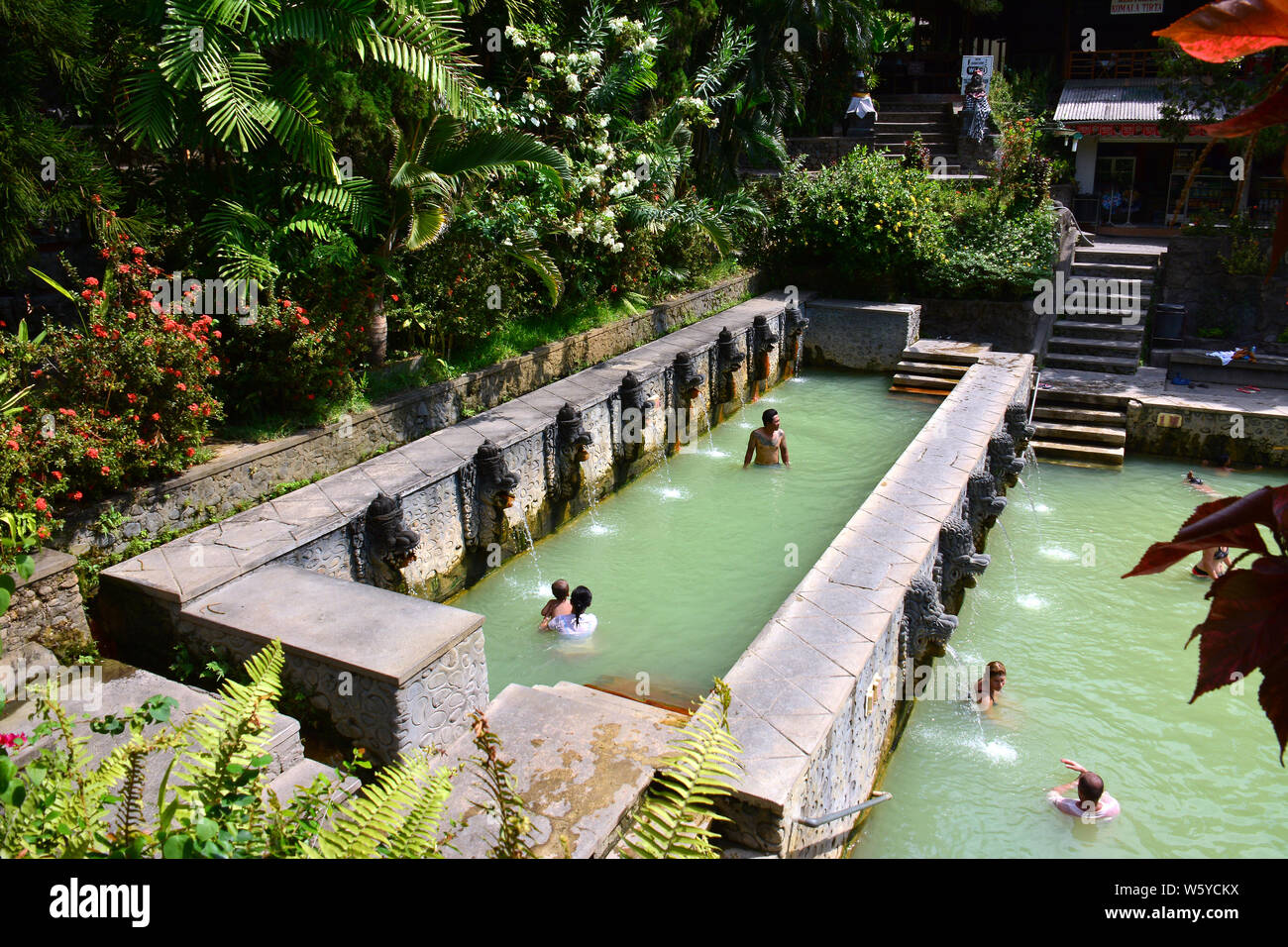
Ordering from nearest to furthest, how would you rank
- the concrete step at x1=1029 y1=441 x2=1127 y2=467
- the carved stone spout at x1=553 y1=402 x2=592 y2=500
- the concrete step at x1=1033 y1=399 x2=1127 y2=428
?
1. the carved stone spout at x1=553 y1=402 x2=592 y2=500
2. the concrete step at x1=1029 y1=441 x2=1127 y2=467
3. the concrete step at x1=1033 y1=399 x2=1127 y2=428

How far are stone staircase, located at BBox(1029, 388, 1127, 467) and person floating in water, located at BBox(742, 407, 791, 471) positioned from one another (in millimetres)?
4489

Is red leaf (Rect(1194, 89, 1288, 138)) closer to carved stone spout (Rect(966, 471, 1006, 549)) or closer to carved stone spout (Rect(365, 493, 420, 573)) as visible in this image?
carved stone spout (Rect(365, 493, 420, 573))

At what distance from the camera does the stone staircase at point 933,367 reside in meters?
15.5

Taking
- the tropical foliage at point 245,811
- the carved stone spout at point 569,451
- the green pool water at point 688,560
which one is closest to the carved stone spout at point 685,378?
the green pool water at point 688,560

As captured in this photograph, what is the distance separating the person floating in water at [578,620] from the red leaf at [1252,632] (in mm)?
6932

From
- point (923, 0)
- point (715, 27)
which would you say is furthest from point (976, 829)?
point (923, 0)

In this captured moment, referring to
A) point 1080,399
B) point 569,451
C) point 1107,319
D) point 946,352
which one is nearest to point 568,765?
point 569,451

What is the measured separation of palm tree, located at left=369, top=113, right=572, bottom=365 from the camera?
980 centimetres

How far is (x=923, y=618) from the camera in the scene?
7203 millimetres

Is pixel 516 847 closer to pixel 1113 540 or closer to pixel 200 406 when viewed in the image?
pixel 200 406

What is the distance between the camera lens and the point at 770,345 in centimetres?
1572

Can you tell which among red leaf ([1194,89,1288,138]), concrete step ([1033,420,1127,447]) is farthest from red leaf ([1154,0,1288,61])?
concrete step ([1033,420,1127,447])

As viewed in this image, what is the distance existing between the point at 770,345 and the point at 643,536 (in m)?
6.55
